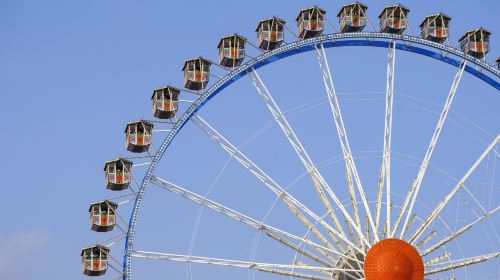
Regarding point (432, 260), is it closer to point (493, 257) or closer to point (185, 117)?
point (493, 257)

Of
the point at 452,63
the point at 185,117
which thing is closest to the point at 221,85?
the point at 185,117

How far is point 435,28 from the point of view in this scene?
45000mm

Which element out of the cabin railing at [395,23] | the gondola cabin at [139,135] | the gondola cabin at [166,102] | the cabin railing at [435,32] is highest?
the cabin railing at [395,23]

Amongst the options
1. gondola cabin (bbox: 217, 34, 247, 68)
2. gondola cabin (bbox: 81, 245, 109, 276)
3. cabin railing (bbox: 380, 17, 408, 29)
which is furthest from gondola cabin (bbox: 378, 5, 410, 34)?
gondola cabin (bbox: 81, 245, 109, 276)

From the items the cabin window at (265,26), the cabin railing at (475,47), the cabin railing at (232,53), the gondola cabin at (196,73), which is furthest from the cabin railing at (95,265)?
the cabin railing at (475,47)

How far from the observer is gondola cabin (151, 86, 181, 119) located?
43000 millimetres

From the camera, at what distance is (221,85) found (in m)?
42.0

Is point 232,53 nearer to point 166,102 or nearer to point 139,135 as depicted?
point 166,102

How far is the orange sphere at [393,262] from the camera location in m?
37.8

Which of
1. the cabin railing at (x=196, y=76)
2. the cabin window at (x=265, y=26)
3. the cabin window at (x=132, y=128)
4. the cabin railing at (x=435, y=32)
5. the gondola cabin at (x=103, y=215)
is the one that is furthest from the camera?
Answer: the cabin railing at (x=435, y=32)

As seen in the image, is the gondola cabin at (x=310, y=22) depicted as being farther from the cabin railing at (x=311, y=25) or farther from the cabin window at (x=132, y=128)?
the cabin window at (x=132, y=128)

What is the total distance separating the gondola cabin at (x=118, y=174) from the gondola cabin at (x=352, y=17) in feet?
31.8

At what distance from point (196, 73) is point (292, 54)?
365cm

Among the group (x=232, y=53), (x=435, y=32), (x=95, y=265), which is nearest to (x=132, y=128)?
(x=232, y=53)
